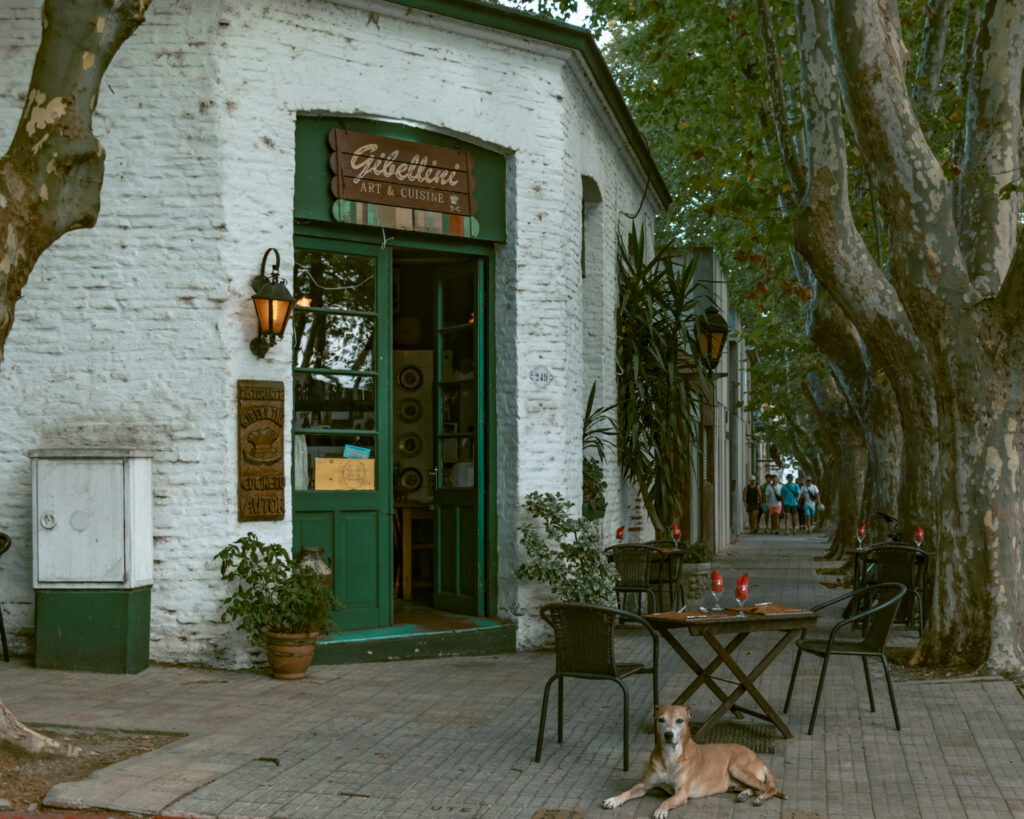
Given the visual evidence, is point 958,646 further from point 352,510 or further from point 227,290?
point 227,290

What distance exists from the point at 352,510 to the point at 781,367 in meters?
16.6

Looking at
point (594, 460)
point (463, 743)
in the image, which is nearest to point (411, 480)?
point (594, 460)

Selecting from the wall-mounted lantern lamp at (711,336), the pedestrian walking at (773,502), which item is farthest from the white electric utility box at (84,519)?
the pedestrian walking at (773,502)

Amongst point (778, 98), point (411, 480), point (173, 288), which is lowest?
point (411, 480)

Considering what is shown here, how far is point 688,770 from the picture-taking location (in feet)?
18.7

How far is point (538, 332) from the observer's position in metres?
10.6

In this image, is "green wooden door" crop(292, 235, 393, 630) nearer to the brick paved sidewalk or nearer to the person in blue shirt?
the brick paved sidewalk

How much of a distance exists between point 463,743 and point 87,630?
329 centimetres

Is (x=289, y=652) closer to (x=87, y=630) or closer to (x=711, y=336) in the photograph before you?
(x=87, y=630)

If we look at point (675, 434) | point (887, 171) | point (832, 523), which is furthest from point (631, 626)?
point (832, 523)

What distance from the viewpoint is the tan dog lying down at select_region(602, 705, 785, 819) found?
5.64 meters

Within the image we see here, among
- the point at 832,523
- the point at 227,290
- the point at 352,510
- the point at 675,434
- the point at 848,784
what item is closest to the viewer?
the point at 848,784

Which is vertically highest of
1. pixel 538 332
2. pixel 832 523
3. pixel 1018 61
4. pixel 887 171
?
pixel 1018 61

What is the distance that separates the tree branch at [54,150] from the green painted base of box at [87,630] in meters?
3.21
